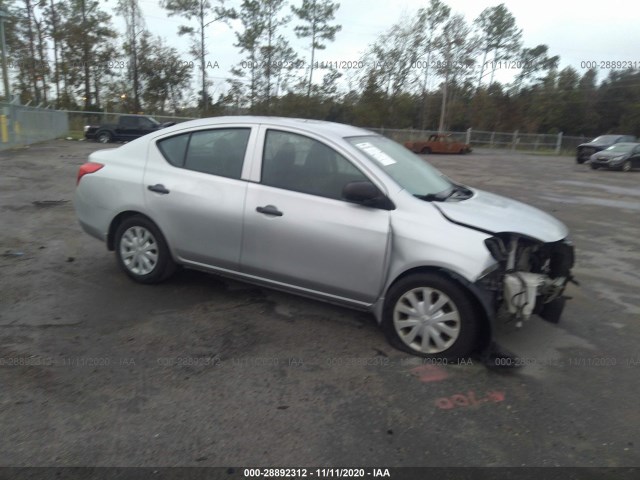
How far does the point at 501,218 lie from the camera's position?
3.95 m

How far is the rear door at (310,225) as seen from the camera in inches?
153

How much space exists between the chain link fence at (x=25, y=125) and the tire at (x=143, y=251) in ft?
53.0

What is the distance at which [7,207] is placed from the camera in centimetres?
864

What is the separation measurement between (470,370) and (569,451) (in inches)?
36.3

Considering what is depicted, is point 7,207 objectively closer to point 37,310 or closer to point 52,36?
point 37,310

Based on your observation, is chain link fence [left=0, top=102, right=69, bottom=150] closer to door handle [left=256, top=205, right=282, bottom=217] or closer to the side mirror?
door handle [left=256, top=205, right=282, bottom=217]

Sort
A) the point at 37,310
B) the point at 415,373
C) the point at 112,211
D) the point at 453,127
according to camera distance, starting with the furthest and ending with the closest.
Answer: the point at 453,127 → the point at 112,211 → the point at 37,310 → the point at 415,373

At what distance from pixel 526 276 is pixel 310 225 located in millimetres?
1687

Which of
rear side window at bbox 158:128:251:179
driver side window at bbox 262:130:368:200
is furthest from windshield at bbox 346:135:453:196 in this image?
rear side window at bbox 158:128:251:179

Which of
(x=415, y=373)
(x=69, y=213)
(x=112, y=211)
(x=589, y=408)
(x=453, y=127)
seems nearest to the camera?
(x=589, y=408)

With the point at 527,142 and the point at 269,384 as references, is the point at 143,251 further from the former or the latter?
the point at 527,142

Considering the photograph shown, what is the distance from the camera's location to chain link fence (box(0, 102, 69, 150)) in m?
18.2

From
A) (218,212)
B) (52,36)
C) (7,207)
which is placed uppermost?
(52,36)

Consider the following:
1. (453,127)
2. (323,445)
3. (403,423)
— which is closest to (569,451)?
(403,423)
